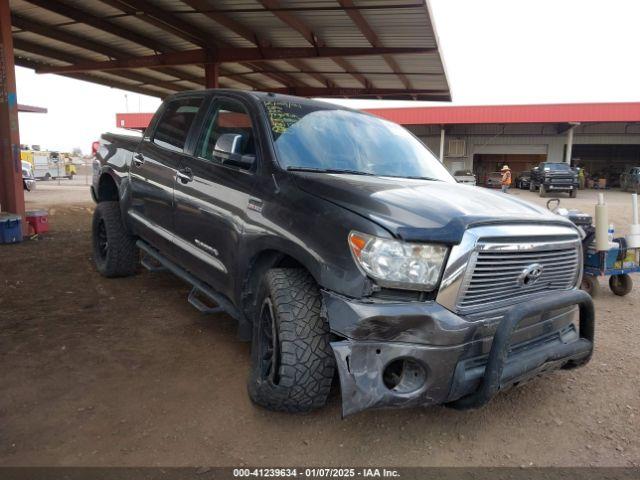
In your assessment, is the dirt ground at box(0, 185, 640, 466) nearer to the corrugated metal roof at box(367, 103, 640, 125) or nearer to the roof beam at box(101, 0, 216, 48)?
the roof beam at box(101, 0, 216, 48)

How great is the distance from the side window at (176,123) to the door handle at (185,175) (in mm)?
266

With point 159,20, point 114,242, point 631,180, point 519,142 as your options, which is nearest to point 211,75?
point 159,20

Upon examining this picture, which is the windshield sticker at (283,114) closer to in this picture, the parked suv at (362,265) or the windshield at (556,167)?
the parked suv at (362,265)

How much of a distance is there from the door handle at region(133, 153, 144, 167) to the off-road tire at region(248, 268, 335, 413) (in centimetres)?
254

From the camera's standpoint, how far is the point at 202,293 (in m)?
3.86

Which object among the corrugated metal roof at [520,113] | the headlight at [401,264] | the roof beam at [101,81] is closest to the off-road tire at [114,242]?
the headlight at [401,264]

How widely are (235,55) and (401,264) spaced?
10.3m

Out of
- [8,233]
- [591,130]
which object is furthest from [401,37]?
[591,130]

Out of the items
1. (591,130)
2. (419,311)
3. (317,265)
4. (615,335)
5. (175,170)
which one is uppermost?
(591,130)

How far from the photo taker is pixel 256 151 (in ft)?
10.3

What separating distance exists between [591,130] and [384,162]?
3870 cm

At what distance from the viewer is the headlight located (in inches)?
87.3

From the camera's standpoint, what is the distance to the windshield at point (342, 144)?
313 cm

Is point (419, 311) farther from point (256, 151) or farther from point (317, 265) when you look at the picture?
point (256, 151)
